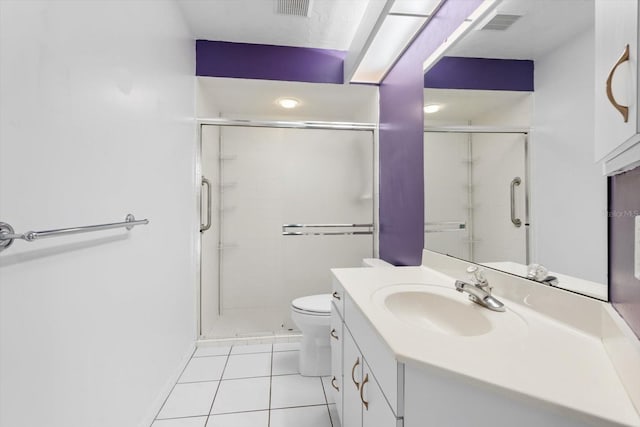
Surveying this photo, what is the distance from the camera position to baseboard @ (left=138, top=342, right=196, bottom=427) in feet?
4.82

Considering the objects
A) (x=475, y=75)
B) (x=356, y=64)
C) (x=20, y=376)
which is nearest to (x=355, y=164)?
(x=356, y=64)

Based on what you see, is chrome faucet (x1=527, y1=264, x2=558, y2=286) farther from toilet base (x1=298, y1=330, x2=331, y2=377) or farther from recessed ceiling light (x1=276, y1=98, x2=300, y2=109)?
recessed ceiling light (x1=276, y1=98, x2=300, y2=109)

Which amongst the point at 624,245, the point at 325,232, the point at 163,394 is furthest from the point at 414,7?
the point at 163,394

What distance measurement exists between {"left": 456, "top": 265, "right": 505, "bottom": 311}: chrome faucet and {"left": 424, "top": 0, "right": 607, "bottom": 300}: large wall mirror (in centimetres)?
9

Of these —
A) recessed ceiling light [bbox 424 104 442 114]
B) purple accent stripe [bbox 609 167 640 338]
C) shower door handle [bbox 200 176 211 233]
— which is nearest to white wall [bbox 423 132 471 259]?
recessed ceiling light [bbox 424 104 442 114]

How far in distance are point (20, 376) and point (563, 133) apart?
1624 mm

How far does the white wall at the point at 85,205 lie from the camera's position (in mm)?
759

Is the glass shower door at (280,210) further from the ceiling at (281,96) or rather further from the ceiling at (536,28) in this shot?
the ceiling at (536,28)

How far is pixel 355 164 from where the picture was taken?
9.61 ft

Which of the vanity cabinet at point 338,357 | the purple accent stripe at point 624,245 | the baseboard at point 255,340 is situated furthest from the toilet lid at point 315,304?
the purple accent stripe at point 624,245

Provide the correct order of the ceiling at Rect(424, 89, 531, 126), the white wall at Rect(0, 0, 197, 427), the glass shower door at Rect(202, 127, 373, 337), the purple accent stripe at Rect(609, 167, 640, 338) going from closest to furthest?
the purple accent stripe at Rect(609, 167, 640, 338)
the white wall at Rect(0, 0, 197, 427)
the ceiling at Rect(424, 89, 531, 126)
the glass shower door at Rect(202, 127, 373, 337)

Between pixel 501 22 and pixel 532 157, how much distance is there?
1.73 feet

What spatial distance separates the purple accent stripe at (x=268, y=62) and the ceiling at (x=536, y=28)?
5.03 feet

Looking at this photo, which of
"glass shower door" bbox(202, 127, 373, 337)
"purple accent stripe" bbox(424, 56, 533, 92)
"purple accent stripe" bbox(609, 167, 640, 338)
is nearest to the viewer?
"purple accent stripe" bbox(609, 167, 640, 338)
